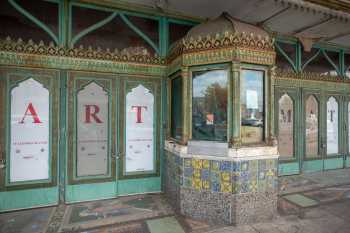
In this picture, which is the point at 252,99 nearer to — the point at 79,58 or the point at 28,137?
the point at 79,58

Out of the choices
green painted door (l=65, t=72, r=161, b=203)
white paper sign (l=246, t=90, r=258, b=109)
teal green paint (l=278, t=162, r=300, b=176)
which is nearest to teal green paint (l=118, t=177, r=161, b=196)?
green painted door (l=65, t=72, r=161, b=203)

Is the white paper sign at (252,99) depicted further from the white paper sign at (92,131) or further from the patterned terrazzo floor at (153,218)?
the white paper sign at (92,131)

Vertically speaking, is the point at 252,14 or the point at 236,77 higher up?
the point at 252,14

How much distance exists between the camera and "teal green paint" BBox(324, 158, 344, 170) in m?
5.57

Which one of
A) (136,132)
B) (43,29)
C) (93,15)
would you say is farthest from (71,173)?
(93,15)

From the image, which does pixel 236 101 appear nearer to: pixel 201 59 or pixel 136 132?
pixel 201 59

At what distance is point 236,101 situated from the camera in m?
2.99

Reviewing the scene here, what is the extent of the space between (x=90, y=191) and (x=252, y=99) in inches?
120

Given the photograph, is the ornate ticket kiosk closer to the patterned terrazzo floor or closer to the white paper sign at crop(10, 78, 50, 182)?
the patterned terrazzo floor

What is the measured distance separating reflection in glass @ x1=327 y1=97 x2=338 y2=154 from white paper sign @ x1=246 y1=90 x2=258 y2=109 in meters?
3.64

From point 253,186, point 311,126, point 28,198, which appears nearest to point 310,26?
point 311,126

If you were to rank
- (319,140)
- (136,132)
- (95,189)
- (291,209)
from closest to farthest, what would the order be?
(291,209) < (95,189) < (136,132) < (319,140)

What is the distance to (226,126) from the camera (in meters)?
3.07

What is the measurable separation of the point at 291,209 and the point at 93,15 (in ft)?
15.1
